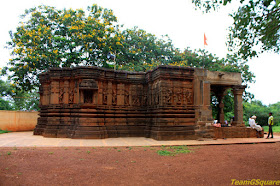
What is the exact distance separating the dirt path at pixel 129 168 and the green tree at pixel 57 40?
542 inches

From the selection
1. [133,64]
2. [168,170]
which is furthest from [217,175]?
[133,64]

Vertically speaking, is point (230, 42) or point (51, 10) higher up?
point (51, 10)

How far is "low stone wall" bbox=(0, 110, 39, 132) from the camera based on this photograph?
66.4 feet

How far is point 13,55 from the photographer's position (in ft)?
66.0

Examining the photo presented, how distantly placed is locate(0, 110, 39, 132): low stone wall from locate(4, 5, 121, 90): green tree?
271cm

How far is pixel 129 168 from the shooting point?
617 cm

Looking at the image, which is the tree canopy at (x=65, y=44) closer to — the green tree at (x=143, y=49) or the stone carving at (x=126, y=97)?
the green tree at (x=143, y=49)

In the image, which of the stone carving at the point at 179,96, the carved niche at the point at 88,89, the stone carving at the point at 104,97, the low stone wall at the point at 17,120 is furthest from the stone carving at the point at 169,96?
the low stone wall at the point at 17,120

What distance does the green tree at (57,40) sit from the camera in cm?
1967

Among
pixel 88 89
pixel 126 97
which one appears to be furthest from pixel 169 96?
pixel 88 89

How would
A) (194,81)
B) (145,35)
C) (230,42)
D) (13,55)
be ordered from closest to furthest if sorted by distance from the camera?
(230,42), (194,81), (13,55), (145,35)

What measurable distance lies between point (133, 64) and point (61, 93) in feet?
37.8

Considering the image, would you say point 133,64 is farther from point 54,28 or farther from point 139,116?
point 139,116

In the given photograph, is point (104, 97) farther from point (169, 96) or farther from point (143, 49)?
point (143, 49)
